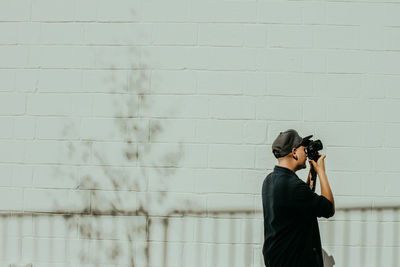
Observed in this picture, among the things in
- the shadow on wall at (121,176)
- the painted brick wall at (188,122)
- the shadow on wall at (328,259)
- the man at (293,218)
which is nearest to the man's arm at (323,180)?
the man at (293,218)

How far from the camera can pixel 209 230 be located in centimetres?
384

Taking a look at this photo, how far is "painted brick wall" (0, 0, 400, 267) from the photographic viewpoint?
3785 mm

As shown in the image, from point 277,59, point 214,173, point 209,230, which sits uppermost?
point 277,59

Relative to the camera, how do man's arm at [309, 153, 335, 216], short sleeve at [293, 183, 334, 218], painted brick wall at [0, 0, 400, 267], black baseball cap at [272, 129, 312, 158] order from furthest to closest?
1. painted brick wall at [0, 0, 400, 267]
2. black baseball cap at [272, 129, 312, 158]
3. man's arm at [309, 153, 335, 216]
4. short sleeve at [293, 183, 334, 218]

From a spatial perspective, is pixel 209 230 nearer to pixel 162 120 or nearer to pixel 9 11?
pixel 162 120

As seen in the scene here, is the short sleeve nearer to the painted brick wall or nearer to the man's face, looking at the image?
the man's face

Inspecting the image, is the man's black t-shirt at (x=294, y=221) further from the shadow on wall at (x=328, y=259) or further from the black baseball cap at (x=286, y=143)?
the shadow on wall at (x=328, y=259)

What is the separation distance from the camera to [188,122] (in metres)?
3.83

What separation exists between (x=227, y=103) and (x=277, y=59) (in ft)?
2.11

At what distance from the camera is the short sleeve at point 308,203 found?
286 centimetres

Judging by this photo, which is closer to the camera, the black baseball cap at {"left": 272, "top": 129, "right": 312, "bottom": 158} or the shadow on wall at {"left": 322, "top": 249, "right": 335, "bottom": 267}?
the black baseball cap at {"left": 272, "top": 129, "right": 312, "bottom": 158}

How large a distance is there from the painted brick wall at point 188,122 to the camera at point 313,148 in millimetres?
637

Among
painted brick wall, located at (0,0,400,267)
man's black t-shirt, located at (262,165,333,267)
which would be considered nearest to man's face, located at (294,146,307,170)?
man's black t-shirt, located at (262,165,333,267)

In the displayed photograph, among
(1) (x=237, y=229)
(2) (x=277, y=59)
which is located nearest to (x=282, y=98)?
(2) (x=277, y=59)
